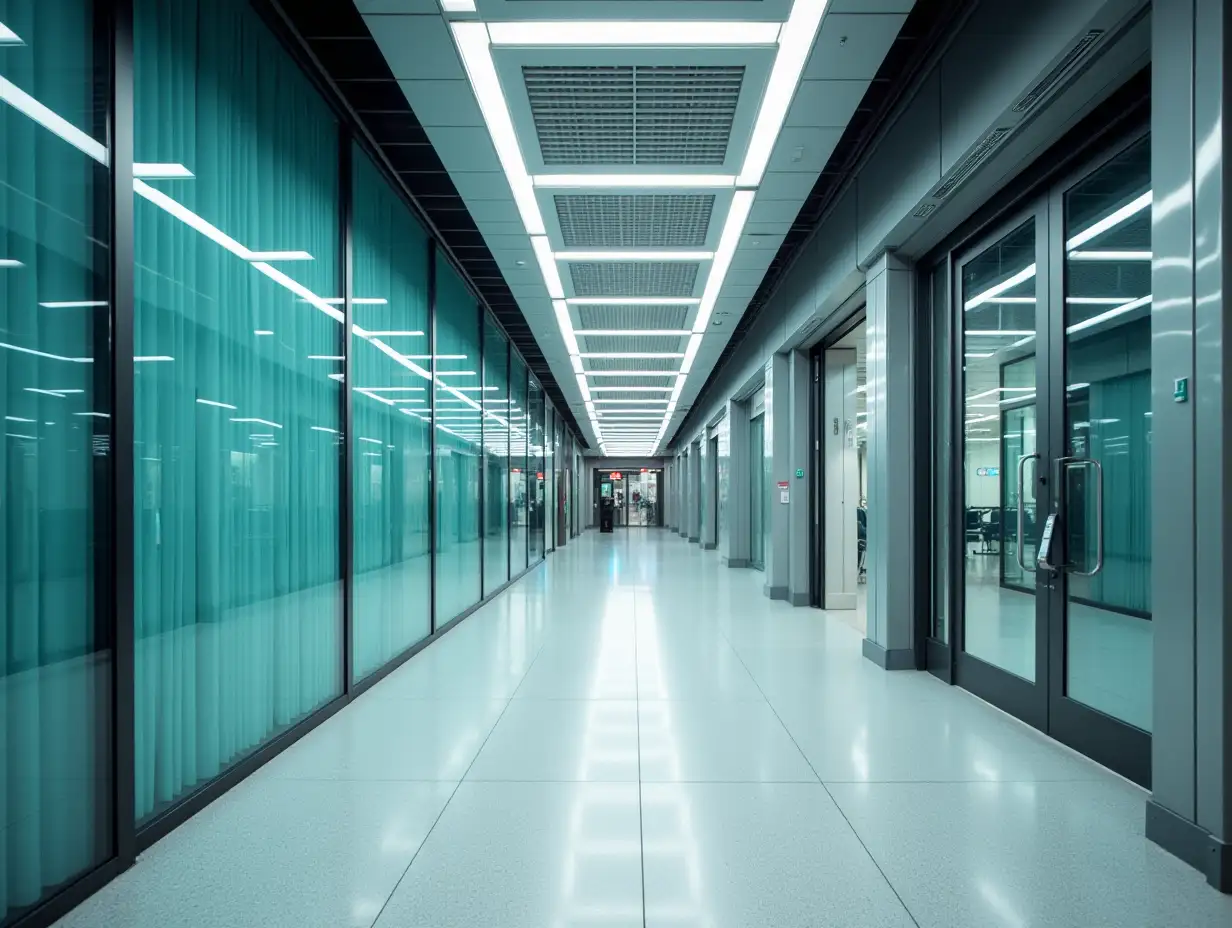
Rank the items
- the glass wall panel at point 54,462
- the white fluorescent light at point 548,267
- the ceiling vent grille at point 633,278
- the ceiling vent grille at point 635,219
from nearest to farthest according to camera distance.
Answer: the glass wall panel at point 54,462 < the ceiling vent grille at point 635,219 < the white fluorescent light at point 548,267 < the ceiling vent grille at point 633,278

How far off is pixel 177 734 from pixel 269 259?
7.61 ft

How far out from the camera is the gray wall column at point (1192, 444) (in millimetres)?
2502

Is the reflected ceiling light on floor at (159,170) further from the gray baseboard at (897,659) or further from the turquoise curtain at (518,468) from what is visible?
the turquoise curtain at (518,468)

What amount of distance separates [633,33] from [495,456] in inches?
271

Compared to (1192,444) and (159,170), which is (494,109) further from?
(1192,444)

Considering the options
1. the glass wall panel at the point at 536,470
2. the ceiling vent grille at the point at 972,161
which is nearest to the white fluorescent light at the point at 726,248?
the ceiling vent grille at the point at 972,161

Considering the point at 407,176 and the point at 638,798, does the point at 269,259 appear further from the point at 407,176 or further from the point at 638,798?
the point at 638,798

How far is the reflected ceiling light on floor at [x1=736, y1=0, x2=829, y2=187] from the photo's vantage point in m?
3.78

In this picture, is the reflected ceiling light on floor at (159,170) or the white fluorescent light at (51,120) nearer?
the white fluorescent light at (51,120)

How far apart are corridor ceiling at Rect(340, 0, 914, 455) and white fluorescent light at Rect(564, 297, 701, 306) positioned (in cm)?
40

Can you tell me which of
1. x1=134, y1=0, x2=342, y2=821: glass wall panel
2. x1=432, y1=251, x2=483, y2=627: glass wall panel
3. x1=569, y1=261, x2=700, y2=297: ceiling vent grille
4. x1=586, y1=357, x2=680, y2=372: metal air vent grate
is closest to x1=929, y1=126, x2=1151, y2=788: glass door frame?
x1=569, y1=261, x2=700, y2=297: ceiling vent grille

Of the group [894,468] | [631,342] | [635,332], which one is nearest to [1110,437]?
[894,468]

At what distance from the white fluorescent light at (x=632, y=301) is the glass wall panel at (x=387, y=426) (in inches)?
96.7

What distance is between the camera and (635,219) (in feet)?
20.7
